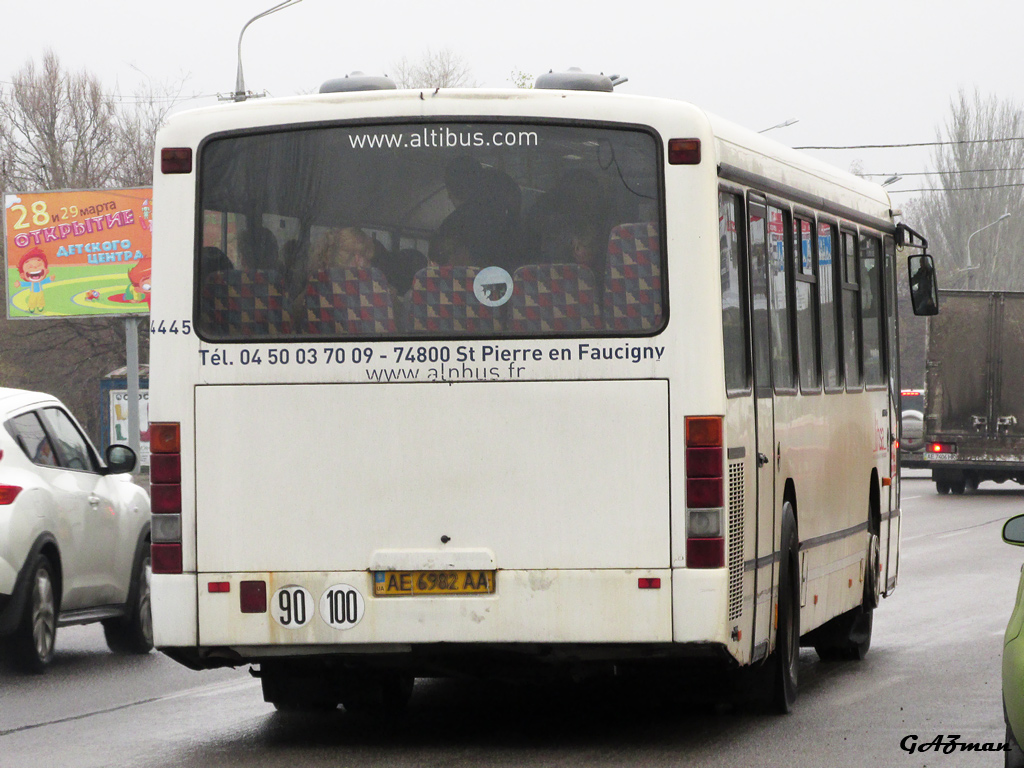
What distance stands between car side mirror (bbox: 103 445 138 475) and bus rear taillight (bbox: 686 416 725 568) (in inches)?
224

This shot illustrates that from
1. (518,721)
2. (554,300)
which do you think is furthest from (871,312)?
(554,300)

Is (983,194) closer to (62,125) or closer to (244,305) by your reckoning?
(62,125)

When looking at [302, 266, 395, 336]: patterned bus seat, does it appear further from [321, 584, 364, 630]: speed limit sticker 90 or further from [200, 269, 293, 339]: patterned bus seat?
[321, 584, 364, 630]: speed limit sticker 90

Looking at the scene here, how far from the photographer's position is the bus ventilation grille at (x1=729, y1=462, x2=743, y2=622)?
782 cm

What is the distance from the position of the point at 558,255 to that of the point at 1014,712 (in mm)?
2984

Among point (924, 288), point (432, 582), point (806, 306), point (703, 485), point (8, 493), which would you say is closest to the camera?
point (703, 485)

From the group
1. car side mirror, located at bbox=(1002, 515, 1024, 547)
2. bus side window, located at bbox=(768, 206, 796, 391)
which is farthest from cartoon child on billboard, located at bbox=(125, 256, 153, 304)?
car side mirror, located at bbox=(1002, 515, 1024, 547)

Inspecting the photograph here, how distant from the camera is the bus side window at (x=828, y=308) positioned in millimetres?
10242

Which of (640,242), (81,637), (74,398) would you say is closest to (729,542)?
(640,242)

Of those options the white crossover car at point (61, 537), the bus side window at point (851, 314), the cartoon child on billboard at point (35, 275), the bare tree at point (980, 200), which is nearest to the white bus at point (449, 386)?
the bus side window at point (851, 314)

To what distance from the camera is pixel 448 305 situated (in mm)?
7816

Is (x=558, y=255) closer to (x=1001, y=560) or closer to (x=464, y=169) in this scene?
(x=464, y=169)

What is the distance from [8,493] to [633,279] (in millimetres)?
4957

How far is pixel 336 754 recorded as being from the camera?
26.5 feet
